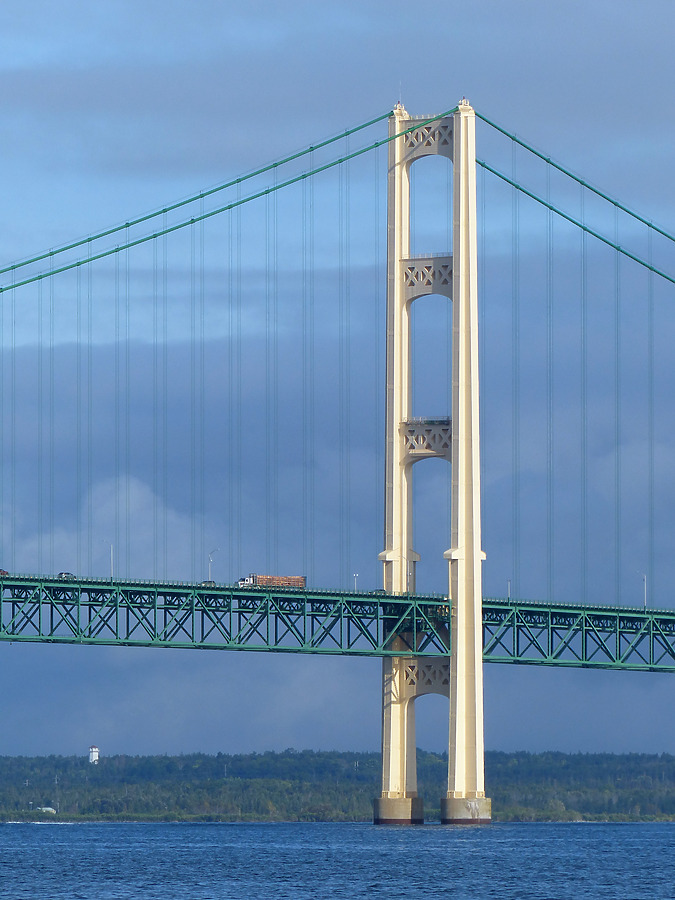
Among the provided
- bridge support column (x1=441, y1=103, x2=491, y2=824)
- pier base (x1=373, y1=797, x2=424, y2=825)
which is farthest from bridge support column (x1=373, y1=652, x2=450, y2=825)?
bridge support column (x1=441, y1=103, x2=491, y2=824)

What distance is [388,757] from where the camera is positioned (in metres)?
98.5

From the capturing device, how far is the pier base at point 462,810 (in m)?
96.4

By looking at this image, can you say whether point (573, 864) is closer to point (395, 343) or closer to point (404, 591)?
point (404, 591)

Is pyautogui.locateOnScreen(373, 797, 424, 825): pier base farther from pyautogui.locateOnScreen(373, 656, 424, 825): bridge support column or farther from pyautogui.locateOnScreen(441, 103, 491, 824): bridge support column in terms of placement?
pyautogui.locateOnScreen(441, 103, 491, 824): bridge support column

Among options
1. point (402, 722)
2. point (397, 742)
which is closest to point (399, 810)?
point (397, 742)

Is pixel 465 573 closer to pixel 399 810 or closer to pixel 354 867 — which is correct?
pixel 399 810

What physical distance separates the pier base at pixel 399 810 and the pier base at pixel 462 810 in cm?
220

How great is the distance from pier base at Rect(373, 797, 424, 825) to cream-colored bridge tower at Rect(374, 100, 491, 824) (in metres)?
0.05

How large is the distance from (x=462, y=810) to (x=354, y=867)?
23012 millimetres

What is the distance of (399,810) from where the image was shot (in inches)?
3898

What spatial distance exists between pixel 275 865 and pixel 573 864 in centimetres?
1115

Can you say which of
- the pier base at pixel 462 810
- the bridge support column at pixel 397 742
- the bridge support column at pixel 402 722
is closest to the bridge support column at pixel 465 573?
the pier base at pixel 462 810

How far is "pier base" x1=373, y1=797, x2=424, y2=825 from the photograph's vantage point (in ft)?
324

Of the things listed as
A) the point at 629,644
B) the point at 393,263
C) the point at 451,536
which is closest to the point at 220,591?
the point at 451,536
